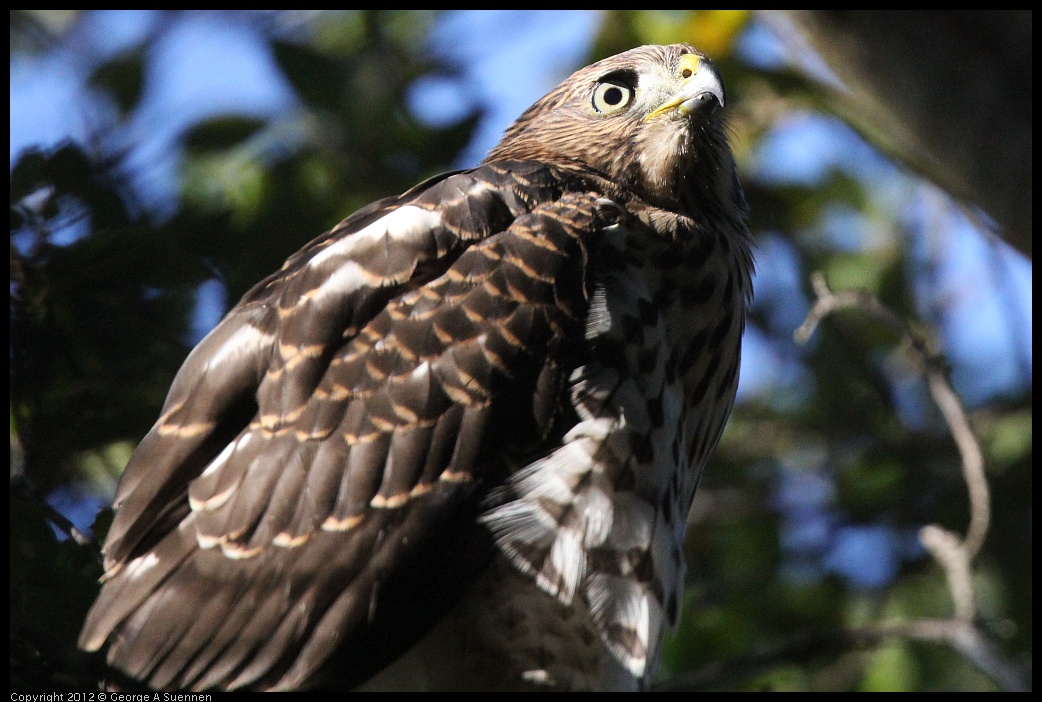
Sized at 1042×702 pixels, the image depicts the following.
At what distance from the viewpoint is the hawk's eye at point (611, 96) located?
3826 mm

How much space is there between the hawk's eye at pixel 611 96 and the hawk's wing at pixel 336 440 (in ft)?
2.87

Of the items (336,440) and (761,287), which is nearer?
(336,440)

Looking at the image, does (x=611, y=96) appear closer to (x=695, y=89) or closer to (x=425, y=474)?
(x=695, y=89)

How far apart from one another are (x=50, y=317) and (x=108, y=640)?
1.00 meters

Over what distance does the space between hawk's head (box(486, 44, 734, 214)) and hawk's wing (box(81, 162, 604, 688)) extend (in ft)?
2.05

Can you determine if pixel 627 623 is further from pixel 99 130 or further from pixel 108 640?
pixel 99 130

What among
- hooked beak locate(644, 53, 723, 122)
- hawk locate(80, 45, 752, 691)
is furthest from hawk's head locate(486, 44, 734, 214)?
hawk locate(80, 45, 752, 691)

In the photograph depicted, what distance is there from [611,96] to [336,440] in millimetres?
1702

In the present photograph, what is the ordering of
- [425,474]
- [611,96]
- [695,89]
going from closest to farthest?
[425,474] < [695,89] < [611,96]

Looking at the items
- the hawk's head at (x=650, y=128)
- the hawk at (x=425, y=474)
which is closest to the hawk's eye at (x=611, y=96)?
the hawk's head at (x=650, y=128)

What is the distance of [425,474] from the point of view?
109 inches

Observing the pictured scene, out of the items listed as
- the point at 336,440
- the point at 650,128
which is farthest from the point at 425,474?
the point at 650,128

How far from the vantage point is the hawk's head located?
361cm

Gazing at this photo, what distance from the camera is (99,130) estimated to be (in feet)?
12.4
